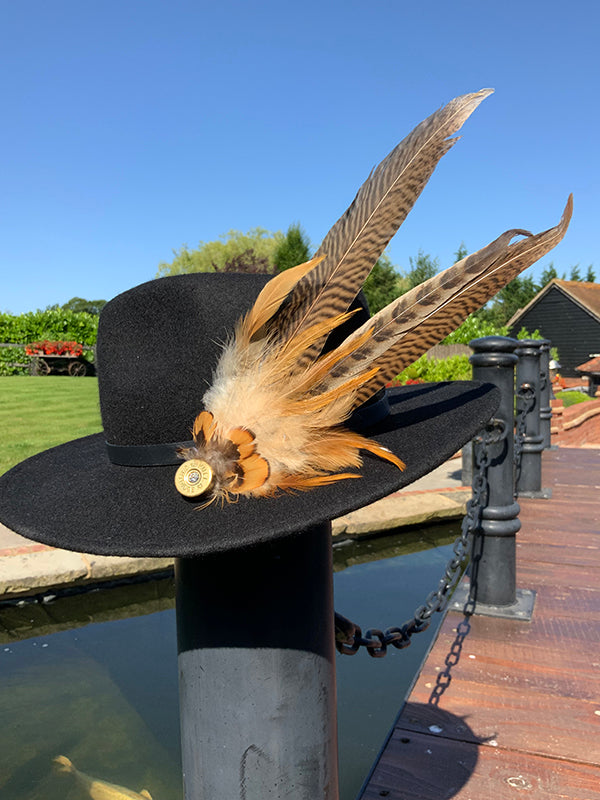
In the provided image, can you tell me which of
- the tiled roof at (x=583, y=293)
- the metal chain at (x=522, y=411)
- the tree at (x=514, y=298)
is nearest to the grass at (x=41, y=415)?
the metal chain at (x=522, y=411)

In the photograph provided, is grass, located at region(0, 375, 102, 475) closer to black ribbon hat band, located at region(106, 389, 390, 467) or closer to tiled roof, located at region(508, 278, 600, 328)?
black ribbon hat band, located at region(106, 389, 390, 467)

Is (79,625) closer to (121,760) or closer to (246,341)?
(121,760)

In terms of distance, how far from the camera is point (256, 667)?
1036 mm

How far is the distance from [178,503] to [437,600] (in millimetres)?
1525

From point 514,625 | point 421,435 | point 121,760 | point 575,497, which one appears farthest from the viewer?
point 575,497

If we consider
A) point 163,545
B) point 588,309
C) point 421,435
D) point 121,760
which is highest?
point 588,309

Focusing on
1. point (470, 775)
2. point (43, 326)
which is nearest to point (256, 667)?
point (470, 775)

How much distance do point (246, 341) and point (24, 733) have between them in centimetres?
344

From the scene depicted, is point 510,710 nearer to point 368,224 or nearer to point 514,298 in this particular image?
point 368,224

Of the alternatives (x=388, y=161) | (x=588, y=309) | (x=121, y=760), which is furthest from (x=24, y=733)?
(x=588, y=309)

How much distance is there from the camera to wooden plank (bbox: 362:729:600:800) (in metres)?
1.89

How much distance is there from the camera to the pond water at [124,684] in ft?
10.6

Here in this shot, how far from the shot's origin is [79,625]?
4.62 metres

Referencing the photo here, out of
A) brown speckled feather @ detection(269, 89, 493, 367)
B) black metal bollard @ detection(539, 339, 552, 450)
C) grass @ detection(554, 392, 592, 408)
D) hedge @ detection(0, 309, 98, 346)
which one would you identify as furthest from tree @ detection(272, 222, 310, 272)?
brown speckled feather @ detection(269, 89, 493, 367)
